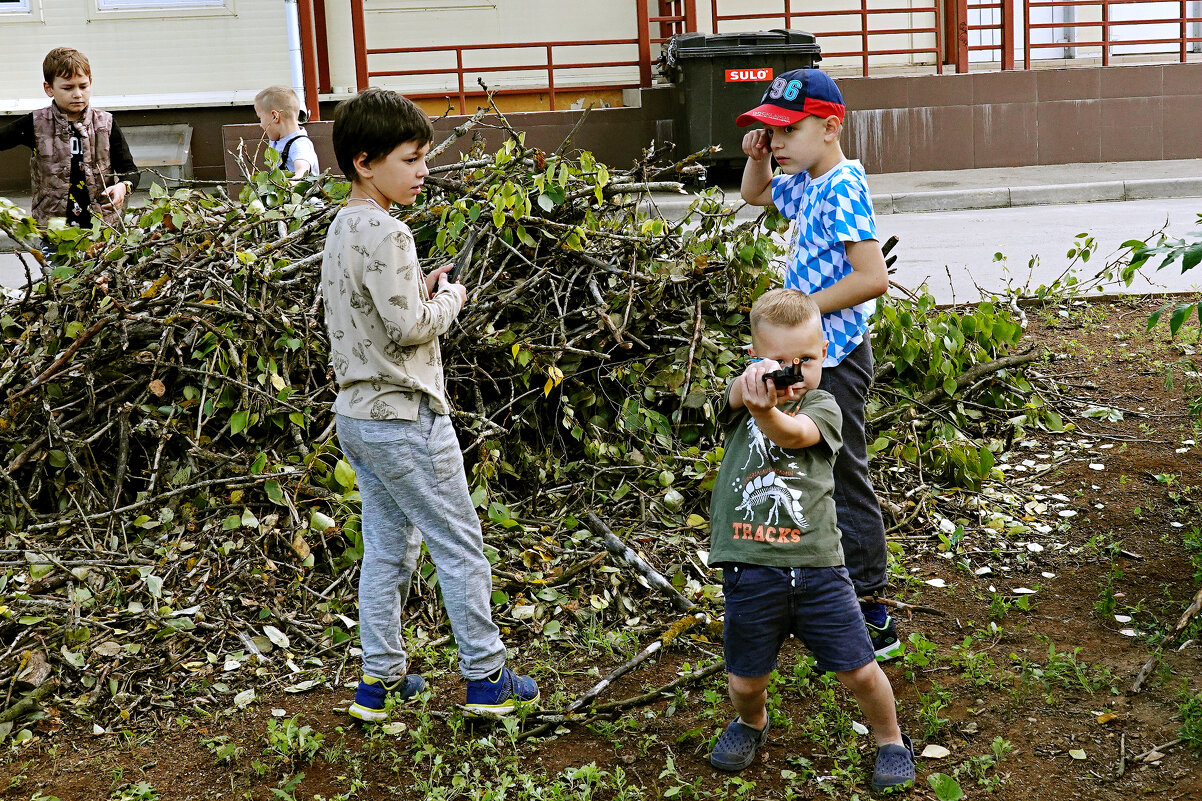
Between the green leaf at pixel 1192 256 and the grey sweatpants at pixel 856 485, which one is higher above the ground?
the green leaf at pixel 1192 256

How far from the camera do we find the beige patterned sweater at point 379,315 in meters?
2.75

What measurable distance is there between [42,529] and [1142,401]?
15.4 ft

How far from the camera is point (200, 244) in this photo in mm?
4398

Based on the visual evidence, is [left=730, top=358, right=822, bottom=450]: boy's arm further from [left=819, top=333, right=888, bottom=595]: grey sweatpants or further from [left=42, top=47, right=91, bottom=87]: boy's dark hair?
[left=42, top=47, right=91, bottom=87]: boy's dark hair

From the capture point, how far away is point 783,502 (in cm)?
259

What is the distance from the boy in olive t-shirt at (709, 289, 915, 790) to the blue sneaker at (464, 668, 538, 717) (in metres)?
0.66

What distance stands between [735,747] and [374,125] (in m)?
1.77

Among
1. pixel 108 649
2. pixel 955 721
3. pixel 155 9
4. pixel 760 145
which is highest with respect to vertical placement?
pixel 155 9

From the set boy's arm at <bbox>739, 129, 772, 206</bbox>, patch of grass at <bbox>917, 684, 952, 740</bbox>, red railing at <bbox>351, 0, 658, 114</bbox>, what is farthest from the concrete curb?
patch of grass at <bbox>917, 684, 952, 740</bbox>

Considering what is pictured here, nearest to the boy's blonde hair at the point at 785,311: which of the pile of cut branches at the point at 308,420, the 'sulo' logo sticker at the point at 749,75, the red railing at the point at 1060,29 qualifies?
the pile of cut branches at the point at 308,420

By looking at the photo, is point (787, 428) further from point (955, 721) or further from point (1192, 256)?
point (1192, 256)

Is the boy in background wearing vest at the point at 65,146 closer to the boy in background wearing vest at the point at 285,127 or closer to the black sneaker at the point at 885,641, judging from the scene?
the boy in background wearing vest at the point at 285,127

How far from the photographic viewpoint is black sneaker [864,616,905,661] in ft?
10.7

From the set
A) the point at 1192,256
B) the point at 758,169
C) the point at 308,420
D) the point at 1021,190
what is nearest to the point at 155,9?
the point at 1021,190
